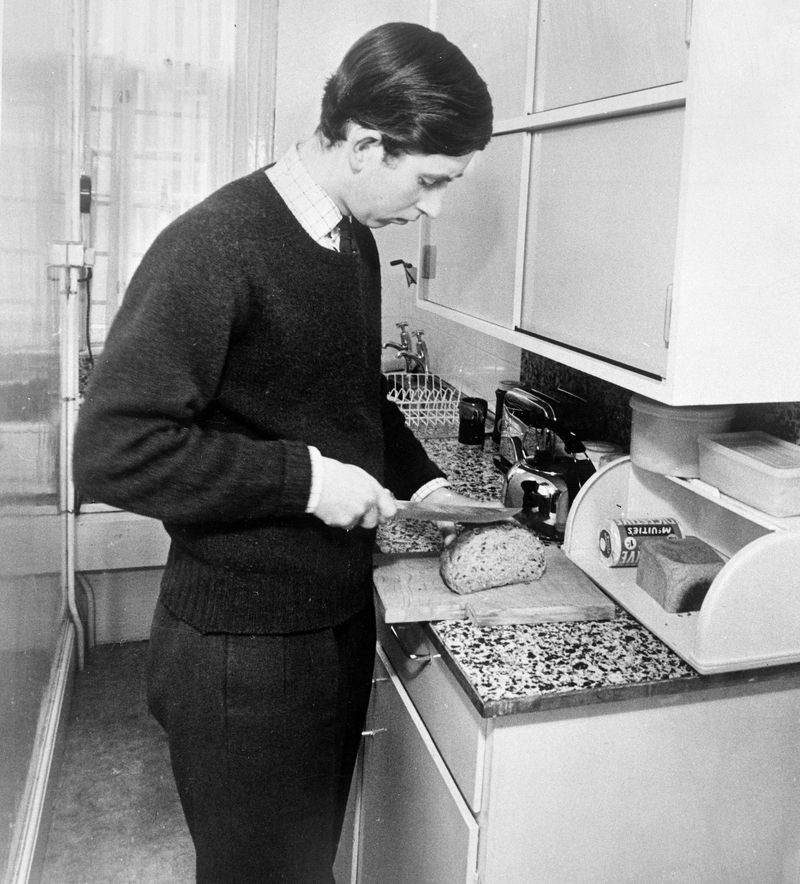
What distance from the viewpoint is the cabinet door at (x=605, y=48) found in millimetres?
1084

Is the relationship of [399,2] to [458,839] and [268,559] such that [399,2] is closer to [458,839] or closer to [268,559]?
[268,559]

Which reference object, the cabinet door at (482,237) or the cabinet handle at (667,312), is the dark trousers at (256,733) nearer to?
the cabinet handle at (667,312)

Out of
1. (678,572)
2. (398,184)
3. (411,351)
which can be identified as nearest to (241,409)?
(398,184)

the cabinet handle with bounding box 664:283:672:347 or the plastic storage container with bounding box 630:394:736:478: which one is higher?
the cabinet handle with bounding box 664:283:672:347

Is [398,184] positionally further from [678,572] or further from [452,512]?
[678,572]

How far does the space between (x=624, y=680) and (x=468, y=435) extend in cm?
121

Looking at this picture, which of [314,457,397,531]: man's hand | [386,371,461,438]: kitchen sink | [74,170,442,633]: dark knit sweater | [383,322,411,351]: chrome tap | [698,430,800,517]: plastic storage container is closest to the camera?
[74,170,442,633]: dark knit sweater

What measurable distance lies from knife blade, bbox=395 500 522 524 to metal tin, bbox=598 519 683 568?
0.18 meters

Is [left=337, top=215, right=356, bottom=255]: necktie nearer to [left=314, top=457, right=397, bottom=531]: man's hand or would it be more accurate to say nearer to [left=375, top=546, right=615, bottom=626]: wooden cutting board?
[left=314, top=457, right=397, bottom=531]: man's hand

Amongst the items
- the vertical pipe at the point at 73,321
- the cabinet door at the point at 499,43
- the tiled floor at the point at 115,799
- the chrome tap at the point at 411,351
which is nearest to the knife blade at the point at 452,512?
the cabinet door at the point at 499,43

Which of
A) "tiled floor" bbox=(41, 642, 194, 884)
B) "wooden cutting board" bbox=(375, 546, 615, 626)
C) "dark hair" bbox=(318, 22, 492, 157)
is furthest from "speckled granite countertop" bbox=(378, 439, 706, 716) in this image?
"tiled floor" bbox=(41, 642, 194, 884)

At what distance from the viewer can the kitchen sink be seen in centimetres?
237

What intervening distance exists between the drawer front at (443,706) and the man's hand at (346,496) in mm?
253

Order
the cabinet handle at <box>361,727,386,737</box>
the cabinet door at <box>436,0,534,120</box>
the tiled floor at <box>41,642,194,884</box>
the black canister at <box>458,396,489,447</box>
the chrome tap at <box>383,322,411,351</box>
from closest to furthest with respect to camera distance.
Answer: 1. the cabinet handle at <box>361,727,386,737</box>
2. the cabinet door at <box>436,0,534,120</box>
3. the tiled floor at <box>41,642,194,884</box>
4. the black canister at <box>458,396,489,447</box>
5. the chrome tap at <box>383,322,411,351</box>
